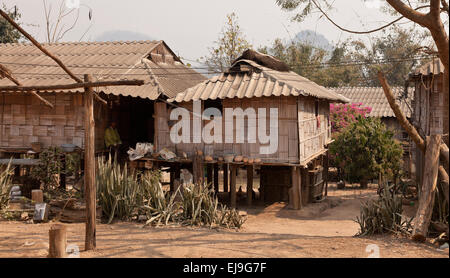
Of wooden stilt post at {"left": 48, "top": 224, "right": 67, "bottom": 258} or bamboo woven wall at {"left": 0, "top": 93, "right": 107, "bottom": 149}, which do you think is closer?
wooden stilt post at {"left": 48, "top": 224, "right": 67, "bottom": 258}

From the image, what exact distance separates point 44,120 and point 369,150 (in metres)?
12.3

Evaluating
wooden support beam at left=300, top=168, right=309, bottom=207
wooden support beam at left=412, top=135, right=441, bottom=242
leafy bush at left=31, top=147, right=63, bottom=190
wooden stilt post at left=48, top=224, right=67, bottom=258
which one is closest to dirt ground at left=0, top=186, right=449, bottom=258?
wooden support beam at left=412, top=135, right=441, bottom=242

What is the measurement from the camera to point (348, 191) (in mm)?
20156

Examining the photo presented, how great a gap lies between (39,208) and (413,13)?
832 cm

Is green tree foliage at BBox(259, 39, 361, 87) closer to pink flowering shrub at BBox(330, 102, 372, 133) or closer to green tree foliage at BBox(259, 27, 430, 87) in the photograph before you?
green tree foliage at BBox(259, 27, 430, 87)

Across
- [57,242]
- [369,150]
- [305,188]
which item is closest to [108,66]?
[305,188]

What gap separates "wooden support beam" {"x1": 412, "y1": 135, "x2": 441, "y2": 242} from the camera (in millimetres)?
7391

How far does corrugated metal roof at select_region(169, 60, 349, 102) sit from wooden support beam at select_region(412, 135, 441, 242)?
5754mm

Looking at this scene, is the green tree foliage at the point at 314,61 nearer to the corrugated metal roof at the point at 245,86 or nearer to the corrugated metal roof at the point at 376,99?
the corrugated metal roof at the point at 376,99

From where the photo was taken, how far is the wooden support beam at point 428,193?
739 centimetres

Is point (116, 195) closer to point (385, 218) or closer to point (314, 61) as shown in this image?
point (385, 218)

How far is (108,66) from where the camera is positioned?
1636 cm
